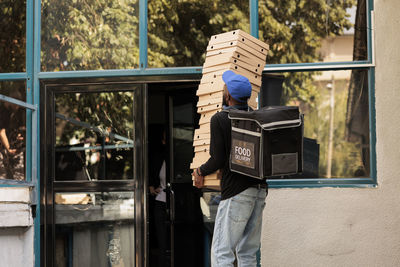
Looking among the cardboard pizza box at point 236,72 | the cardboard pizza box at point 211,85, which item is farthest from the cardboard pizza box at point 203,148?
the cardboard pizza box at point 236,72

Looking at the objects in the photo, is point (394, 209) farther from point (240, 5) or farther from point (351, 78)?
point (240, 5)

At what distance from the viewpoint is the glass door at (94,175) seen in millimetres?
7277

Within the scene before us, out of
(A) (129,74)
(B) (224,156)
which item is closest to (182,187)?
(A) (129,74)

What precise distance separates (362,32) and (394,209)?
6.30ft

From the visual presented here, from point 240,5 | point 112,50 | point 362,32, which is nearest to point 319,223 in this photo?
point 362,32

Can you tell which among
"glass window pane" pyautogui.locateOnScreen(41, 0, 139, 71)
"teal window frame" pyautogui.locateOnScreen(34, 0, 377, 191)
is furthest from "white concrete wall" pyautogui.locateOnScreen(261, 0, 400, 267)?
"glass window pane" pyautogui.locateOnScreen(41, 0, 139, 71)

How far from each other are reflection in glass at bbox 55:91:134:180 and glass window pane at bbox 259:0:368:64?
1750 mm

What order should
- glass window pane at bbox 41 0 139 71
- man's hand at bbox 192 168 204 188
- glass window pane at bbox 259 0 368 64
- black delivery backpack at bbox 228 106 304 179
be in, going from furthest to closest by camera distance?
1. glass window pane at bbox 41 0 139 71
2. glass window pane at bbox 259 0 368 64
3. man's hand at bbox 192 168 204 188
4. black delivery backpack at bbox 228 106 304 179

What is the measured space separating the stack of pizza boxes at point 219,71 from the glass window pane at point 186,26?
1056 millimetres

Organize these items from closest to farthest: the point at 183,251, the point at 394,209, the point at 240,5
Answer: the point at 394,209 → the point at 240,5 → the point at 183,251

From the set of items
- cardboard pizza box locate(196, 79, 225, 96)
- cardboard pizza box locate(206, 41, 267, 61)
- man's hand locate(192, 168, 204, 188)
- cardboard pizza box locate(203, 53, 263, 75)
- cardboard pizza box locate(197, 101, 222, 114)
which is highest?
cardboard pizza box locate(206, 41, 267, 61)

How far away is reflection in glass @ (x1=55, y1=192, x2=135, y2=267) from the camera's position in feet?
23.9

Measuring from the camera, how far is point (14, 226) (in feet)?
23.0

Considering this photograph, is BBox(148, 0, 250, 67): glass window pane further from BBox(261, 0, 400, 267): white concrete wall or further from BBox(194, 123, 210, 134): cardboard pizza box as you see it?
BBox(261, 0, 400, 267): white concrete wall
